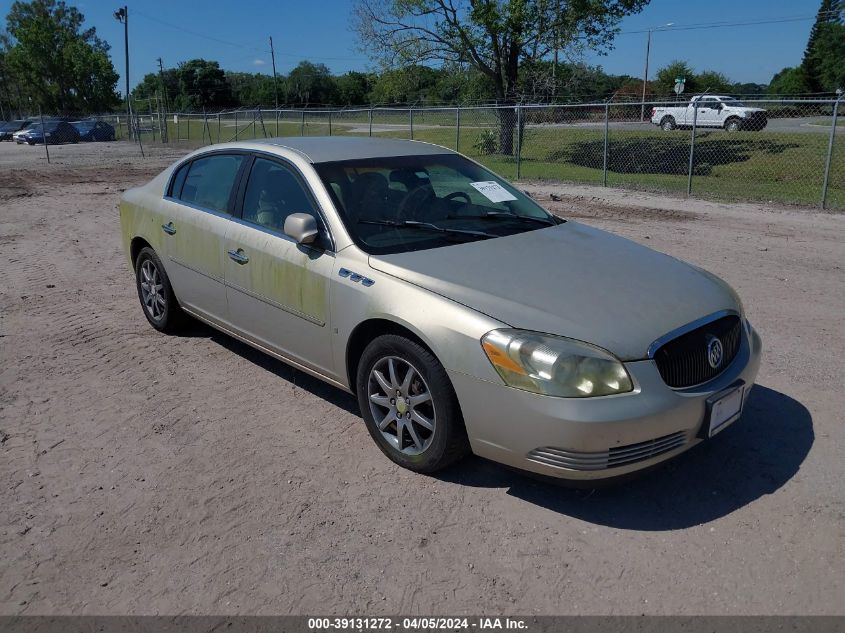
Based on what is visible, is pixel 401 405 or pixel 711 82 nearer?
pixel 401 405

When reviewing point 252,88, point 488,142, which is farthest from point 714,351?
point 252,88

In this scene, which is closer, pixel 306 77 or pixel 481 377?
pixel 481 377

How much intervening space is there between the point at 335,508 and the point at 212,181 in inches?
108

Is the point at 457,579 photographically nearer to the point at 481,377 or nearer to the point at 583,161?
the point at 481,377

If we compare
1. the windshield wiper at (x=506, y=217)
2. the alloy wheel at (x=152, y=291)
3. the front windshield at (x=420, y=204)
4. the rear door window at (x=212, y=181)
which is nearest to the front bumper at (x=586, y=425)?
the front windshield at (x=420, y=204)

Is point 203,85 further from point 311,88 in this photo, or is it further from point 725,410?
point 725,410

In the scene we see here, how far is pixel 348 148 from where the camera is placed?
472 cm

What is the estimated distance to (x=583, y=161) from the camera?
24.0 meters

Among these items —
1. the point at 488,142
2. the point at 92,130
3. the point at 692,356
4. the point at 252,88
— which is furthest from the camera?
the point at 252,88

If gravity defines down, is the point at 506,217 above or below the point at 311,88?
below

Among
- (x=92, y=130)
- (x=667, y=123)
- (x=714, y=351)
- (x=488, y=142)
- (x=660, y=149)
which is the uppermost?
(x=667, y=123)

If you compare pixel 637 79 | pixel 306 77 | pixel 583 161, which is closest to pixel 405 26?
pixel 583 161

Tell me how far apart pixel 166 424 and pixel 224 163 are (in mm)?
1881

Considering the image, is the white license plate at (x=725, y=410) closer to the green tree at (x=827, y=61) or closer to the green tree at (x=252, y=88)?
the green tree at (x=827, y=61)
